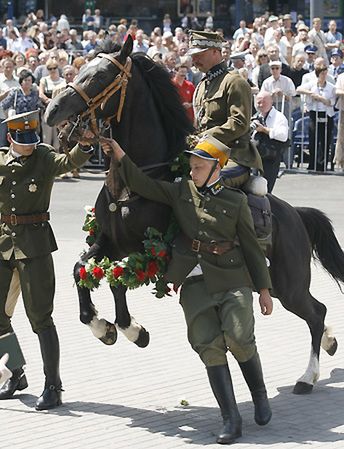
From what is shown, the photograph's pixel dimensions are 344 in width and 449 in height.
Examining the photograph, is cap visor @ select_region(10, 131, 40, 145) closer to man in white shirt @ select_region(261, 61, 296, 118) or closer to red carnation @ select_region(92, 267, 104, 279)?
red carnation @ select_region(92, 267, 104, 279)

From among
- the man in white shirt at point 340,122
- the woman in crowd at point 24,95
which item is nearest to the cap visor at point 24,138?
the woman in crowd at point 24,95

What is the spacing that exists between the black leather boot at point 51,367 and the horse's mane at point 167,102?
1.48 m

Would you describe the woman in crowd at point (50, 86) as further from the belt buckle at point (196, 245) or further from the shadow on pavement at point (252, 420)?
the belt buckle at point (196, 245)

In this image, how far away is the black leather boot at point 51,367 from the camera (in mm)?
7812

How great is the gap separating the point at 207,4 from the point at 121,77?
3542cm

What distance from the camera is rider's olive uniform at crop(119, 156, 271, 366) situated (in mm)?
7125

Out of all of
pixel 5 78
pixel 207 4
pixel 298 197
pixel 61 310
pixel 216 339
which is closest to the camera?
pixel 216 339

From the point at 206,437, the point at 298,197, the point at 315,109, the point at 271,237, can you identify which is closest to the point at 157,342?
the point at 271,237

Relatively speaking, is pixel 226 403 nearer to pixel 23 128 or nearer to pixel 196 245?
pixel 196 245

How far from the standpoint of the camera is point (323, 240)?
29.3ft

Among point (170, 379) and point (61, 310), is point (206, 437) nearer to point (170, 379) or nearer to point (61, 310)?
point (170, 379)

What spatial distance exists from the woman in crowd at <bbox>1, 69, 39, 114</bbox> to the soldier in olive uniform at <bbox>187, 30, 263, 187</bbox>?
10.5m

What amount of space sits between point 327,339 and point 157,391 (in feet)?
4.73

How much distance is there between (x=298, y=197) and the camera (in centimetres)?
1816
